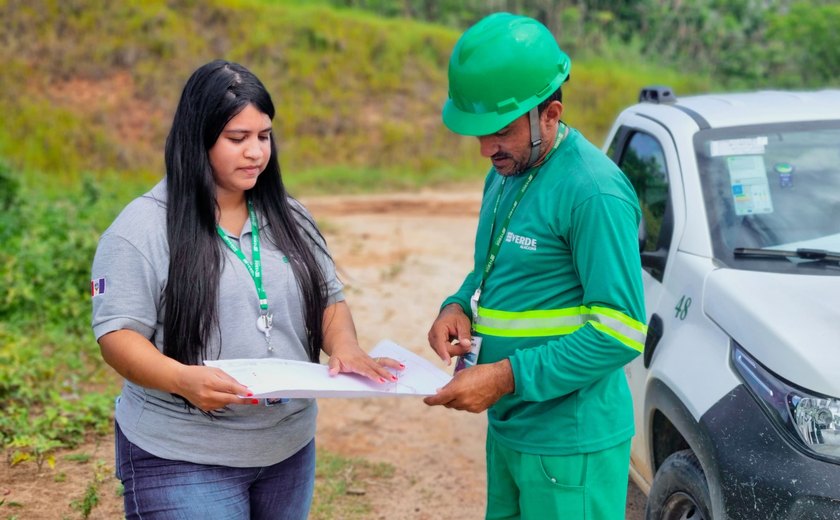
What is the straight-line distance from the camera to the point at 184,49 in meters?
19.1

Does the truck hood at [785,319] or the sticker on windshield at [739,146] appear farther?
the sticker on windshield at [739,146]

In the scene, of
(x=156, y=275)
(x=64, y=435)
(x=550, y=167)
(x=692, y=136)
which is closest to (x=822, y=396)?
(x=550, y=167)

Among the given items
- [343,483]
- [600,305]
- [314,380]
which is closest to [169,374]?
[314,380]

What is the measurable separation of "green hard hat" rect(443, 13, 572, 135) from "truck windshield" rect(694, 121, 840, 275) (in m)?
1.44

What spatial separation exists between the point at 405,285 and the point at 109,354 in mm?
7207

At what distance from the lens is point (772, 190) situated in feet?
12.4

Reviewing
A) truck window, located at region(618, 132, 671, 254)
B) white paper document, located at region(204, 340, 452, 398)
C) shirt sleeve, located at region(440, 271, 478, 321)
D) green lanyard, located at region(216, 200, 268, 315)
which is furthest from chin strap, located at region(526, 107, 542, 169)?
truck window, located at region(618, 132, 671, 254)

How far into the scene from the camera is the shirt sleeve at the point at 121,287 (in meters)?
2.29

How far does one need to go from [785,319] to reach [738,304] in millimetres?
187

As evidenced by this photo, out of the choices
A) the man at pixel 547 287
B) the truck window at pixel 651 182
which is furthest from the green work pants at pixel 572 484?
the truck window at pixel 651 182

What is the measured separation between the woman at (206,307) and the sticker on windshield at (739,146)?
2.01 m

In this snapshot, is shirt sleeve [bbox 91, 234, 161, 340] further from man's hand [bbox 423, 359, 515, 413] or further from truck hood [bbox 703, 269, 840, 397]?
truck hood [bbox 703, 269, 840, 397]

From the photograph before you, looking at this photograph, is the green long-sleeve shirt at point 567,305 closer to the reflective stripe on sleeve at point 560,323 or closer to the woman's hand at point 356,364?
the reflective stripe on sleeve at point 560,323

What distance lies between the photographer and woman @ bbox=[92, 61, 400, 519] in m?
2.31
